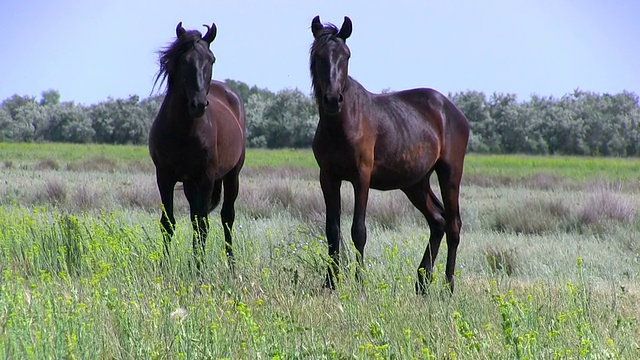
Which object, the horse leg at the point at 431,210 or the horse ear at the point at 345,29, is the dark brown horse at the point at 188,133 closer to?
the horse ear at the point at 345,29

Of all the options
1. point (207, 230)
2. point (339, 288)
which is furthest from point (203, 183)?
point (339, 288)

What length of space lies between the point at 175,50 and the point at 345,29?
5.99ft

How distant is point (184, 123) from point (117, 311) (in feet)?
10.8

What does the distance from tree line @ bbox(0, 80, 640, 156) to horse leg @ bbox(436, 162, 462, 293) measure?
4448 centimetres

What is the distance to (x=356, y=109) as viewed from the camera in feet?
24.8

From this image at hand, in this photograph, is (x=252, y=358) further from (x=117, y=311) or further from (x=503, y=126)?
(x=503, y=126)

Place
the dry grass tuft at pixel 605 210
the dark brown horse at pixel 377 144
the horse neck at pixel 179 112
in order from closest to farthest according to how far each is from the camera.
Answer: the dark brown horse at pixel 377 144
the horse neck at pixel 179 112
the dry grass tuft at pixel 605 210

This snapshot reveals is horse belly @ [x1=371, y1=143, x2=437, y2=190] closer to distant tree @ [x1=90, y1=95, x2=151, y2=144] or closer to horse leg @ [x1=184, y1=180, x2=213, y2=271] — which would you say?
horse leg @ [x1=184, y1=180, x2=213, y2=271]

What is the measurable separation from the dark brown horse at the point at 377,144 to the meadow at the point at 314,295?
1.18ft

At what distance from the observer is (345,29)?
7.52 meters

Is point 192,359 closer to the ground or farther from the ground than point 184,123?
closer to the ground

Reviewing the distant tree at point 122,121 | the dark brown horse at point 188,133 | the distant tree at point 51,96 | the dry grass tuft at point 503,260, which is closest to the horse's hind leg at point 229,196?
the dark brown horse at point 188,133

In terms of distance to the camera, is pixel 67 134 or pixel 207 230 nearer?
pixel 207 230

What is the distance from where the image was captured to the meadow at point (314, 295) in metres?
4.98
